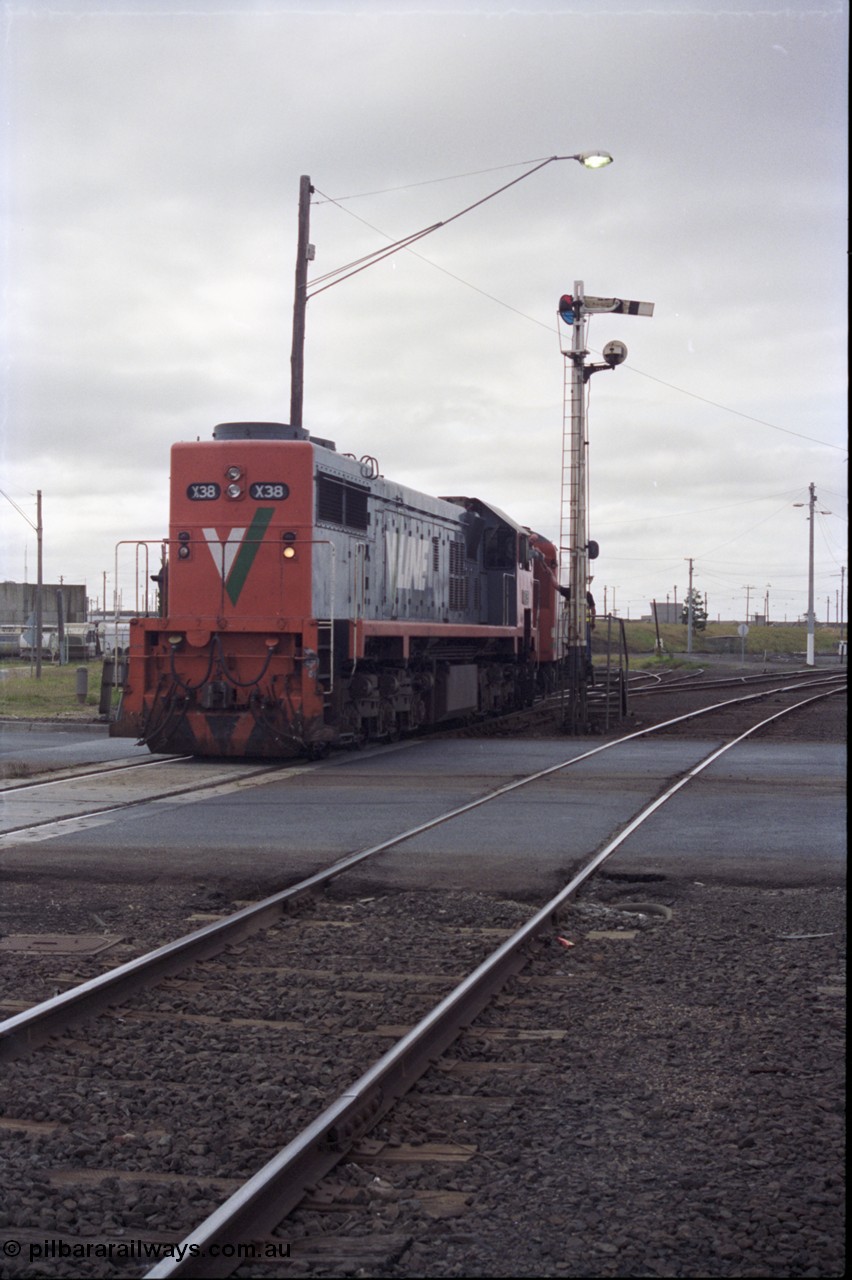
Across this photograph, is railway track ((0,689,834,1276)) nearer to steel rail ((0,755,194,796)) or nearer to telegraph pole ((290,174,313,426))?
steel rail ((0,755,194,796))

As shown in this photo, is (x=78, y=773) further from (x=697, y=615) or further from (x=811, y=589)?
(x=697, y=615)

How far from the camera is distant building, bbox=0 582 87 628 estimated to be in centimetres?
6988

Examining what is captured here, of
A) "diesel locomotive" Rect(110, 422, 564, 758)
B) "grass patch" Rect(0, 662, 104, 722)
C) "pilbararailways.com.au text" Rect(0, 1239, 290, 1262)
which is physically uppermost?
"diesel locomotive" Rect(110, 422, 564, 758)

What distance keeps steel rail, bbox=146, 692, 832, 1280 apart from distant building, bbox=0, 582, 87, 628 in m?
61.8

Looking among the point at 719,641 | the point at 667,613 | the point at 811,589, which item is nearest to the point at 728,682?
the point at 811,589

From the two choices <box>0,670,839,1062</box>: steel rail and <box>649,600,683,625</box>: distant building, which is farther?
<box>649,600,683,625</box>: distant building

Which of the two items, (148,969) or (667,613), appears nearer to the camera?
(148,969)

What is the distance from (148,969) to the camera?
20.4 feet

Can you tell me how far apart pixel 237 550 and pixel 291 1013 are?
10.9 m

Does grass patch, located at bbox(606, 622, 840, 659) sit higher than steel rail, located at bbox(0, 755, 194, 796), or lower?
higher

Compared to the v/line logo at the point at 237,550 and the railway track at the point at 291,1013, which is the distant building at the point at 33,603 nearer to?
the v/line logo at the point at 237,550

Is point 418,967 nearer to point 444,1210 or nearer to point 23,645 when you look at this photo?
point 444,1210

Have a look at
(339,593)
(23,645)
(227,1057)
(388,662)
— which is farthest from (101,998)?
(23,645)

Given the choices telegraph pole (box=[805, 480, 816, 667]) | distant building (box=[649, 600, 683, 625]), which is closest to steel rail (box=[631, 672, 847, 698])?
telegraph pole (box=[805, 480, 816, 667])
